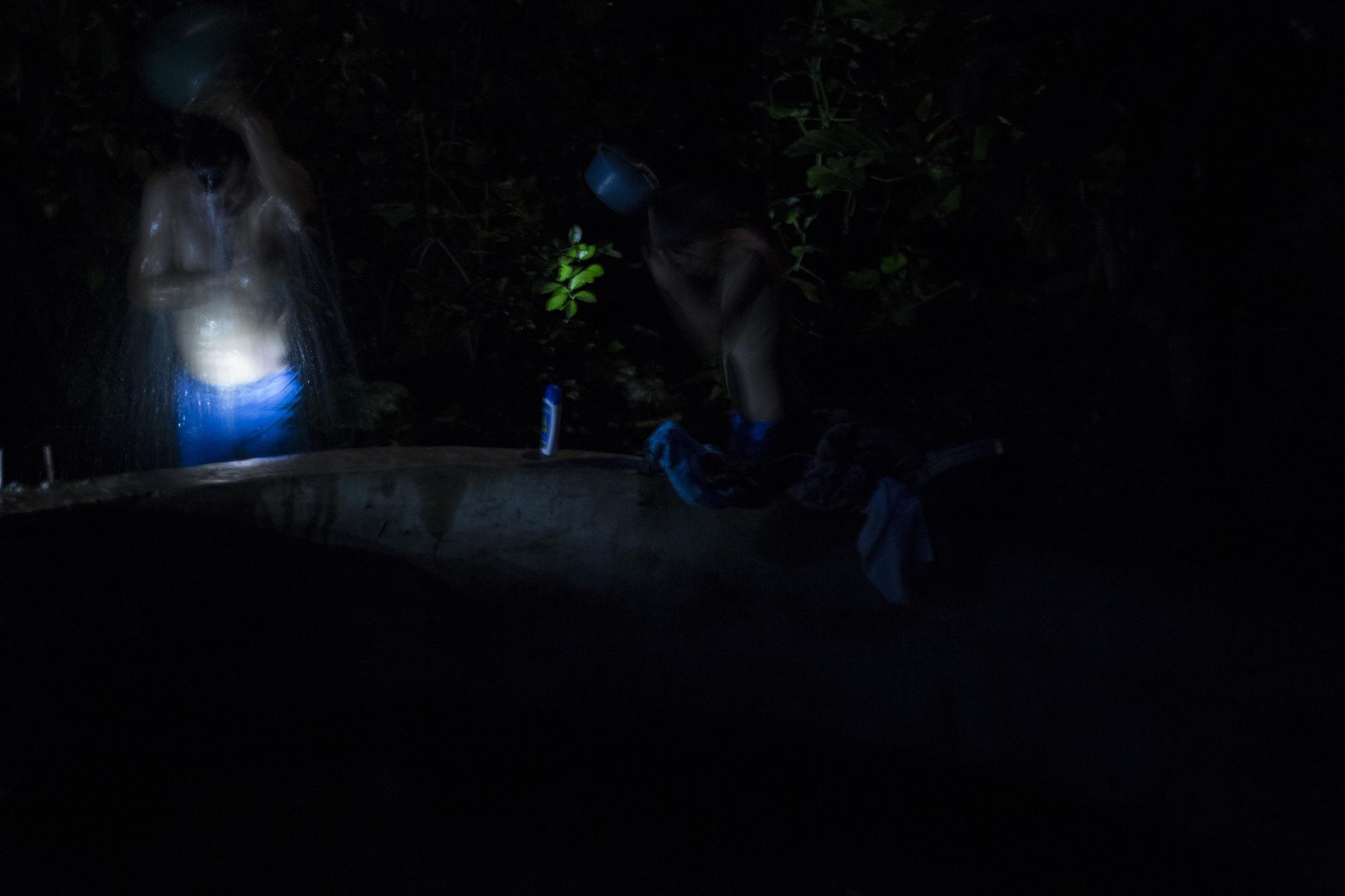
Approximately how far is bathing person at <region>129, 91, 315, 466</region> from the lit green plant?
229 centimetres

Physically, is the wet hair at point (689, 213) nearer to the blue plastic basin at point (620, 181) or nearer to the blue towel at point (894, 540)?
the blue plastic basin at point (620, 181)

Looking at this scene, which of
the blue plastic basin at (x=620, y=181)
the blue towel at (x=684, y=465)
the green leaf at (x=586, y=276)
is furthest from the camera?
the green leaf at (x=586, y=276)

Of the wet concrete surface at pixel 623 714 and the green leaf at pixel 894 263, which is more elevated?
the green leaf at pixel 894 263

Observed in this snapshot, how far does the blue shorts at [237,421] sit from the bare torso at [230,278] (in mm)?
50

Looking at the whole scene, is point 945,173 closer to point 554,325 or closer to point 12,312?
point 554,325

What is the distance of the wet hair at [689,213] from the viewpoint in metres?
4.09

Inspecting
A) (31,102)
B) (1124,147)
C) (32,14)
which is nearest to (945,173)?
(1124,147)

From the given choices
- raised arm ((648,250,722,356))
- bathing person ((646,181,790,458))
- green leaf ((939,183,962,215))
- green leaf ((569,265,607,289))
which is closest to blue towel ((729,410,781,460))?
bathing person ((646,181,790,458))

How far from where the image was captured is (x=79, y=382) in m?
5.88

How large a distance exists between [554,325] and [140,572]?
407 cm

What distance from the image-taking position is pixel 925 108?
14.5ft

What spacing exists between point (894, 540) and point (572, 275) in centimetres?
379

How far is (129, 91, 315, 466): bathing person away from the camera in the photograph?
4219 millimetres

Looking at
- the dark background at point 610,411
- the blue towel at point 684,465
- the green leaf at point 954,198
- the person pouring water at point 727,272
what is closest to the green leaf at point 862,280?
the dark background at point 610,411
